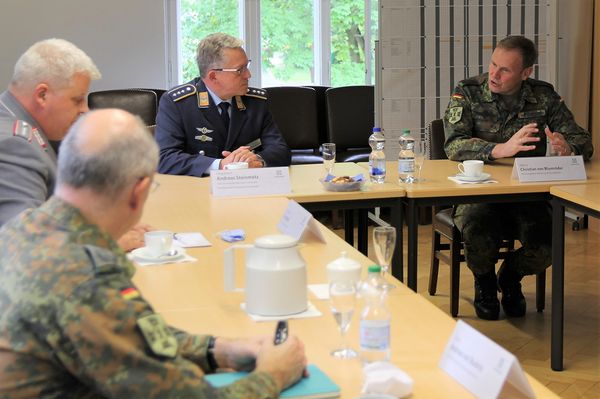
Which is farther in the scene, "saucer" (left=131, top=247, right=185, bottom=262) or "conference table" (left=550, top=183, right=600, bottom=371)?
"conference table" (left=550, top=183, right=600, bottom=371)

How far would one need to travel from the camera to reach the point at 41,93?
2.67 m

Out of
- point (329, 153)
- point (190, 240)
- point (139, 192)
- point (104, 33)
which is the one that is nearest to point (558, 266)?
point (329, 153)

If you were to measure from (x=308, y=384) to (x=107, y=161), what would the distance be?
56 cm

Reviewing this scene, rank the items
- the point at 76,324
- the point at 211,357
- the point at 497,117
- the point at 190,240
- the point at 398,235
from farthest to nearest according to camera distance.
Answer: the point at 497,117
the point at 398,235
the point at 190,240
the point at 211,357
the point at 76,324

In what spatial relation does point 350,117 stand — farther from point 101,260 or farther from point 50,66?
point 101,260

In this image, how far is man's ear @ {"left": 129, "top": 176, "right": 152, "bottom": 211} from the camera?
4.60ft

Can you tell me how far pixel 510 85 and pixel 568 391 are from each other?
156 cm

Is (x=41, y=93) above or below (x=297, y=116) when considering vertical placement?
above

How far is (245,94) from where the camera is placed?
4.41 metres

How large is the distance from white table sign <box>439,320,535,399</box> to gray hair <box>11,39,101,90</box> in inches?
58.2

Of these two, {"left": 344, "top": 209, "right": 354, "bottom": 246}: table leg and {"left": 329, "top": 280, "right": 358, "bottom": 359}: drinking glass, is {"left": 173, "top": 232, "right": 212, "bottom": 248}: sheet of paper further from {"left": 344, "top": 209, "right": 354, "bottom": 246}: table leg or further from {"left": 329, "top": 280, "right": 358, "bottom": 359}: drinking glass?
{"left": 344, "top": 209, "right": 354, "bottom": 246}: table leg

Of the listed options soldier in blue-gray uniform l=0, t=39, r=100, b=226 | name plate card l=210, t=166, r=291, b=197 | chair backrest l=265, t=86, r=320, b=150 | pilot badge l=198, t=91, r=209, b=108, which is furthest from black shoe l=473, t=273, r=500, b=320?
chair backrest l=265, t=86, r=320, b=150

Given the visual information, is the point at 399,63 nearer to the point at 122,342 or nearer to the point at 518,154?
the point at 518,154

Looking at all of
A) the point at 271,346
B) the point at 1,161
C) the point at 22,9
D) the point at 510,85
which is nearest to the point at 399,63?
the point at 510,85
